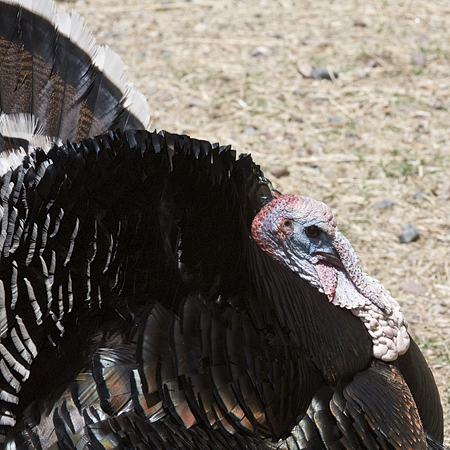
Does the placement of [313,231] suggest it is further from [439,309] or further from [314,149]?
[314,149]

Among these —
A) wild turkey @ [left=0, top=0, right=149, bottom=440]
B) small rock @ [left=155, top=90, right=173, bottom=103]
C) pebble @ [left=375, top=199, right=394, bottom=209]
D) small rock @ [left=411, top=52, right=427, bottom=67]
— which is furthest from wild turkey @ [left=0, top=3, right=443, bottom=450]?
small rock @ [left=411, top=52, right=427, bottom=67]

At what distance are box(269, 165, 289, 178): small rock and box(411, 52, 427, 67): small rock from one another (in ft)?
5.66

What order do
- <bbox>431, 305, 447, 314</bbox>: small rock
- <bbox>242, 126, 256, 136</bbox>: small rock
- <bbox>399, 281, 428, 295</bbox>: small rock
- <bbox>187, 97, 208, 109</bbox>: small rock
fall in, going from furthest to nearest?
1. <bbox>187, 97, 208, 109</bbox>: small rock
2. <bbox>242, 126, 256, 136</bbox>: small rock
3. <bbox>399, 281, 428, 295</bbox>: small rock
4. <bbox>431, 305, 447, 314</bbox>: small rock

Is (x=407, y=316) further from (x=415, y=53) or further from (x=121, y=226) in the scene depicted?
(x=415, y=53)

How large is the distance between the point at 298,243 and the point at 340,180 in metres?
2.20

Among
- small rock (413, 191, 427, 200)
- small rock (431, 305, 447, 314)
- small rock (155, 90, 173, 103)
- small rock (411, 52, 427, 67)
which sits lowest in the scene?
small rock (431, 305, 447, 314)

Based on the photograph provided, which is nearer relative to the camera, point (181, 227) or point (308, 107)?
point (181, 227)

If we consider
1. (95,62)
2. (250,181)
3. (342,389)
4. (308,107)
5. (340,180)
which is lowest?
(342,389)

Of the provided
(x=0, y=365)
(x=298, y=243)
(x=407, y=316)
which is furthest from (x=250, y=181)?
(x=407, y=316)

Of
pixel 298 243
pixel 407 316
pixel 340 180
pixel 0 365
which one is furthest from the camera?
pixel 340 180

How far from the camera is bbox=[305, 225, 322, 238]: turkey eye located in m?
2.32

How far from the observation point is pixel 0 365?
2.04 metres

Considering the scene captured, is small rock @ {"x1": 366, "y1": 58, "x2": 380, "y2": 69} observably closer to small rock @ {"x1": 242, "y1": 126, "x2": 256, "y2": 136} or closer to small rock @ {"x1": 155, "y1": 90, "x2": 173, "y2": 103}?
small rock @ {"x1": 242, "y1": 126, "x2": 256, "y2": 136}

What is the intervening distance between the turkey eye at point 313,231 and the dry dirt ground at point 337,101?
4.14 feet
